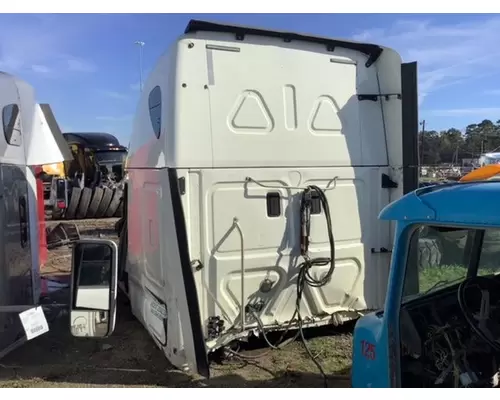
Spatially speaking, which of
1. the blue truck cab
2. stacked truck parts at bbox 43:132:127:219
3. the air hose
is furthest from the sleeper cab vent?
stacked truck parts at bbox 43:132:127:219

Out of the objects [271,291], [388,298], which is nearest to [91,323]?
[388,298]

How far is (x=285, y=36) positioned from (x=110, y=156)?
15431 millimetres

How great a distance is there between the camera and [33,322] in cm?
257

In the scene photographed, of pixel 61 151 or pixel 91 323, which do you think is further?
pixel 61 151

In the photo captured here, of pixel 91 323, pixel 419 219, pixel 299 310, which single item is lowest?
pixel 299 310

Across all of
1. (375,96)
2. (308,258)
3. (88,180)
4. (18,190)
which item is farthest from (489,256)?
(88,180)

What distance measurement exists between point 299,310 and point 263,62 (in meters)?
2.16

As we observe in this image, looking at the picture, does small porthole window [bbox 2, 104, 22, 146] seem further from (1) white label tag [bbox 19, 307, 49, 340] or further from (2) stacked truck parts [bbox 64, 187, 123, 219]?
(2) stacked truck parts [bbox 64, 187, 123, 219]

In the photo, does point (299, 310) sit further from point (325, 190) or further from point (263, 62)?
point (263, 62)

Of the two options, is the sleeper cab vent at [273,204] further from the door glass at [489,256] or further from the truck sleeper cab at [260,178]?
the door glass at [489,256]

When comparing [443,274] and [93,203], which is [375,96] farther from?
[93,203]

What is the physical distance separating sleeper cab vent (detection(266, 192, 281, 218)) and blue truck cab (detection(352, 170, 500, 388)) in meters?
1.80

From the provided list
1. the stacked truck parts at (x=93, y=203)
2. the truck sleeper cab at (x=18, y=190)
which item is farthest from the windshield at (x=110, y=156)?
the truck sleeper cab at (x=18, y=190)

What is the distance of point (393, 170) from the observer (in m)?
4.58
